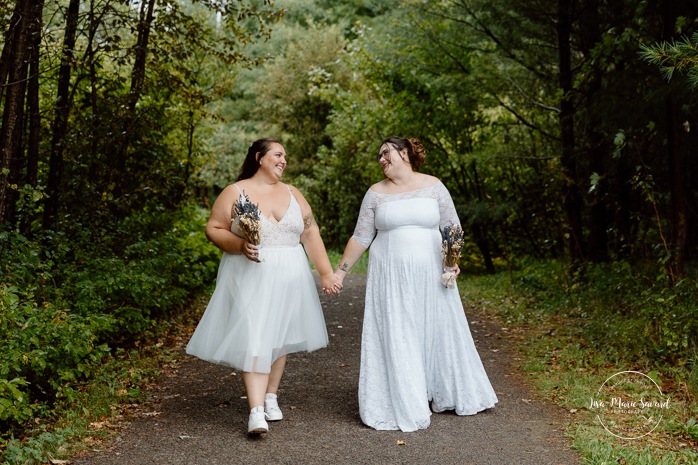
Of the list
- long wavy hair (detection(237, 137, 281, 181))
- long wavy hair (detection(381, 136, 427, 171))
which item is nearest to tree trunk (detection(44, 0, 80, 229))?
long wavy hair (detection(237, 137, 281, 181))

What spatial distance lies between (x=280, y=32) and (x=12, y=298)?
27714mm

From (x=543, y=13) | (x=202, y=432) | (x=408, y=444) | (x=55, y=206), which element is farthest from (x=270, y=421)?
(x=543, y=13)

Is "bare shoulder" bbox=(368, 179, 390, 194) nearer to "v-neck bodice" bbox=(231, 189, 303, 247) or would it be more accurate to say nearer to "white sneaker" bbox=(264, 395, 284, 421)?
"v-neck bodice" bbox=(231, 189, 303, 247)

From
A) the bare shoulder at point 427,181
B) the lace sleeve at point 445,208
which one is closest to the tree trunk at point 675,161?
the lace sleeve at point 445,208

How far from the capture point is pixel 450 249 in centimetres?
563

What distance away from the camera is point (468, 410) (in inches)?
223

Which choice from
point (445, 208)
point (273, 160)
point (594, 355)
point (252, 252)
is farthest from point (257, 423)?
point (594, 355)

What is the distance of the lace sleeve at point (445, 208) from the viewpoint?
5.79m

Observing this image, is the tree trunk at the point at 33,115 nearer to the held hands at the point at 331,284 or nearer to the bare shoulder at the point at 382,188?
the held hands at the point at 331,284

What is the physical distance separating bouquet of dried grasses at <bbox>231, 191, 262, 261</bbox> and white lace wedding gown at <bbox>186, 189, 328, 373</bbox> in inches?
10.0

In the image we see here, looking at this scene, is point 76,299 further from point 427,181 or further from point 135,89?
point 427,181

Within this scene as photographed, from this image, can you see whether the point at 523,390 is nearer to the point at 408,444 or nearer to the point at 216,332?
the point at 408,444

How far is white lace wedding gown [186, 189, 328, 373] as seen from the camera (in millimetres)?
5273

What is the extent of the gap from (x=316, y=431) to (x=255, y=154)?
2.07m
